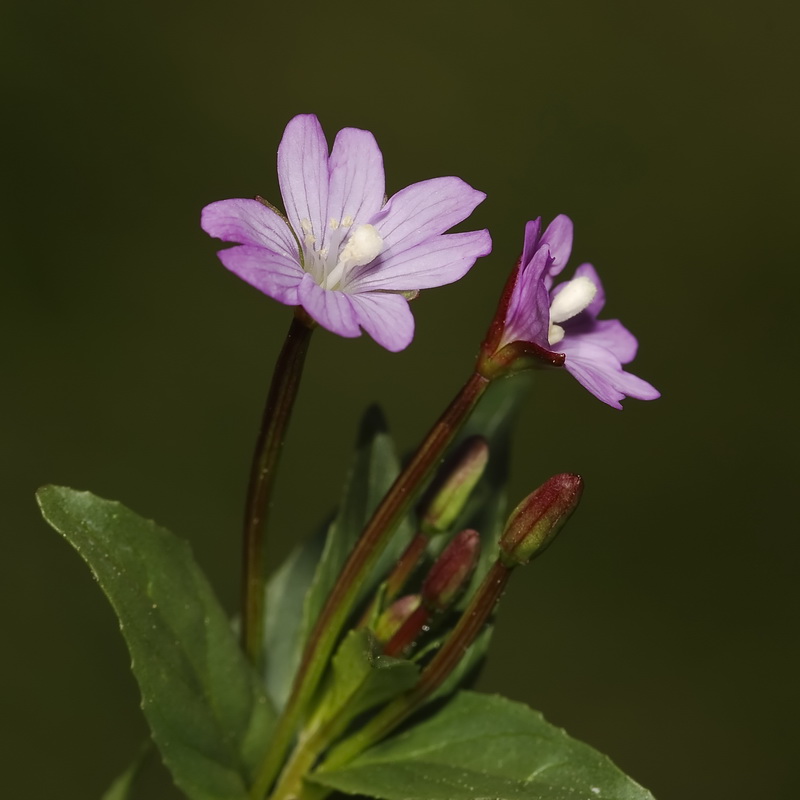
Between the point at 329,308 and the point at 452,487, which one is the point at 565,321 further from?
the point at 329,308

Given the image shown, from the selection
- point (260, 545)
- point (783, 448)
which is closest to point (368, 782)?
point (260, 545)

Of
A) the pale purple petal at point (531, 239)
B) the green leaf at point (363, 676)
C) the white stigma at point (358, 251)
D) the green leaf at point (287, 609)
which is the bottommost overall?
the green leaf at point (287, 609)

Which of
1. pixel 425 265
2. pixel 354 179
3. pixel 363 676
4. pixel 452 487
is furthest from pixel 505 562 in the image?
pixel 354 179

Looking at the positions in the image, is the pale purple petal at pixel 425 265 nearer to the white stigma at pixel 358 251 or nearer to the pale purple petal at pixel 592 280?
the white stigma at pixel 358 251

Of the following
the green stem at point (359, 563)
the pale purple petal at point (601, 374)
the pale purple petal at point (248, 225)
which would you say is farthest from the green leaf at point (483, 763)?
the pale purple petal at point (248, 225)

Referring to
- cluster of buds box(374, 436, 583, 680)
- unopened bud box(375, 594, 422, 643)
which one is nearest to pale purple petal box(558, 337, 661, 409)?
cluster of buds box(374, 436, 583, 680)

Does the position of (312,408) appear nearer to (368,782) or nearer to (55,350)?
(55,350)

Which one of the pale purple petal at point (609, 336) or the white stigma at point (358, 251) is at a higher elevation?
the pale purple petal at point (609, 336)
